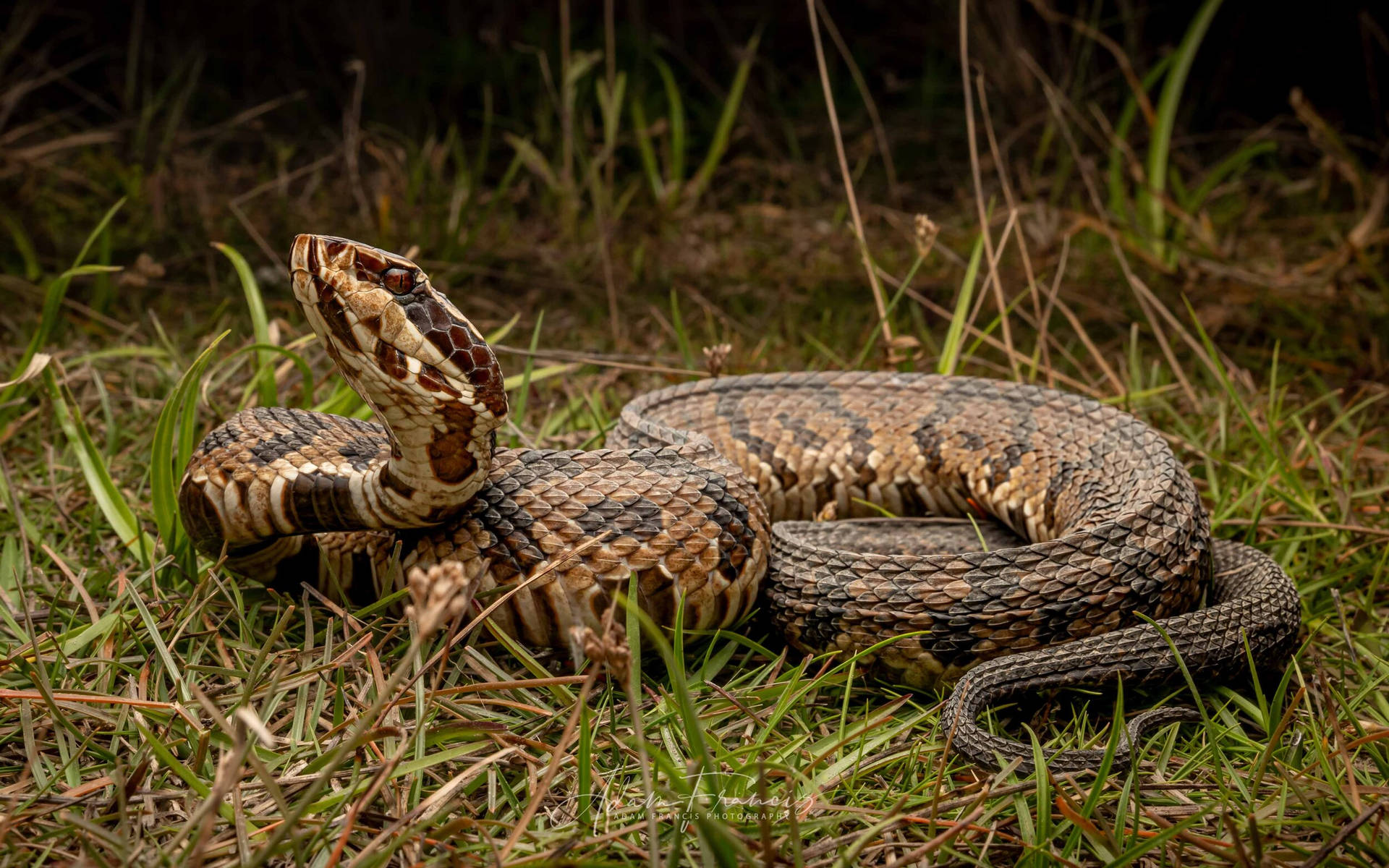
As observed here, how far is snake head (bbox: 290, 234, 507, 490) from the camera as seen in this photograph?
262 centimetres

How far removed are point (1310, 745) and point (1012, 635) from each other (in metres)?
0.77

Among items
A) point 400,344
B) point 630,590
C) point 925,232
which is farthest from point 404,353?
point 925,232

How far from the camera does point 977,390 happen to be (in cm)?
443

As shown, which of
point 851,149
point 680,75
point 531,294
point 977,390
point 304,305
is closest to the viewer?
point 304,305

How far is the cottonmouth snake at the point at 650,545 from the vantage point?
8.74 ft

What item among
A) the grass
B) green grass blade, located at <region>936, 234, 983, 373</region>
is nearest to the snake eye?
the grass

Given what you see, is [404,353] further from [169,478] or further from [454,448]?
[169,478]

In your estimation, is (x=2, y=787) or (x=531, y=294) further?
(x=531, y=294)

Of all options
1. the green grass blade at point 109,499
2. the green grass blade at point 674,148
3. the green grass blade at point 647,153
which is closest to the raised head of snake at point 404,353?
the green grass blade at point 109,499

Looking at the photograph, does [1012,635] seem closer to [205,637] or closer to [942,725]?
[942,725]

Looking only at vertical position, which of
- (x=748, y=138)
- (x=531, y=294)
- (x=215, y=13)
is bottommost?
(x=531, y=294)

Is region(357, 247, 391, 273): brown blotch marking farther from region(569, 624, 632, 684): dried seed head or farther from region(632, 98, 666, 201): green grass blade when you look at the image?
region(632, 98, 666, 201): green grass blade

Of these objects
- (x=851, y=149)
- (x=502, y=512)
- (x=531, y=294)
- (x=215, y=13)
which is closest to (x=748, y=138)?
(x=851, y=149)

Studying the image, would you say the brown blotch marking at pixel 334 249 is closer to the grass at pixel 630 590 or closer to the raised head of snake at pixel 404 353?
the raised head of snake at pixel 404 353
